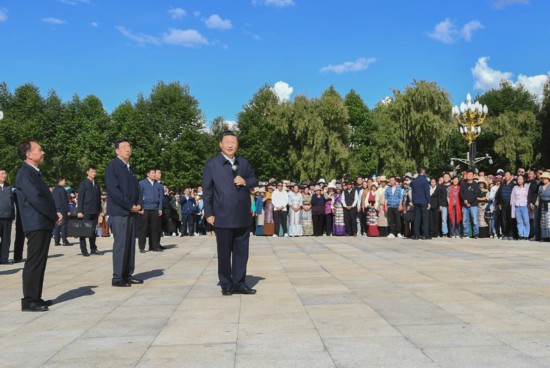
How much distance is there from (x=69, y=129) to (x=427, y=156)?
36184 mm

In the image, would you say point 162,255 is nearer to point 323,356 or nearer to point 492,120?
point 323,356

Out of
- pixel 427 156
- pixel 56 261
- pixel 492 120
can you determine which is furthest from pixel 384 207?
pixel 492 120

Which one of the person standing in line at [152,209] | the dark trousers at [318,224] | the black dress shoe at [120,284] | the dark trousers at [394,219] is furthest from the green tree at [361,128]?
the black dress shoe at [120,284]

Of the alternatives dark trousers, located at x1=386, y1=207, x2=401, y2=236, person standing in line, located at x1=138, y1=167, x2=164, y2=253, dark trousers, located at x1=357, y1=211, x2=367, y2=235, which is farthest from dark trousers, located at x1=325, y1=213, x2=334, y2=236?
person standing in line, located at x1=138, y1=167, x2=164, y2=253

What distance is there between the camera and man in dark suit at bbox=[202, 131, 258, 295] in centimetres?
690

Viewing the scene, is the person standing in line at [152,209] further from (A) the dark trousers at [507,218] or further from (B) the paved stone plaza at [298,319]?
(A) the dark trousers at [507,218]

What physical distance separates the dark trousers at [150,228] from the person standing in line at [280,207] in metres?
6.65

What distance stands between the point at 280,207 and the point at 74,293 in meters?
13.0

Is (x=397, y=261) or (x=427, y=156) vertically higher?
(x=427, y=156)

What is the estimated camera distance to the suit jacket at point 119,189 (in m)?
7.95

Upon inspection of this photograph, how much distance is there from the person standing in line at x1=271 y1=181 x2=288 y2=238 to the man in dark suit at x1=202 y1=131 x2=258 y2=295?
1294 cm

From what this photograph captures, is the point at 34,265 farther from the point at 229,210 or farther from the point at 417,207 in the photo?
the point at 417,207

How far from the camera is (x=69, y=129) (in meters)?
56.7

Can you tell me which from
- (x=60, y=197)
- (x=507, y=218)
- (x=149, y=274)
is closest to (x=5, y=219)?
(x=60, y=197)
